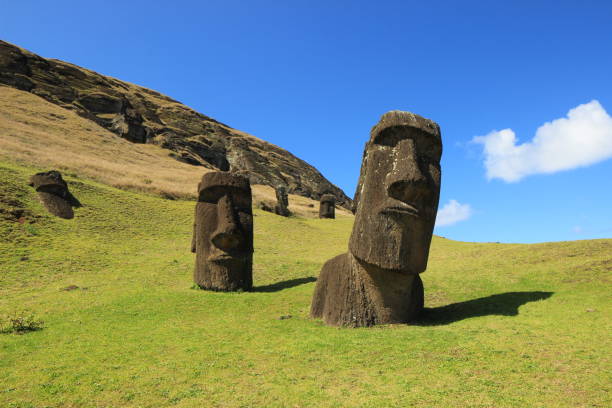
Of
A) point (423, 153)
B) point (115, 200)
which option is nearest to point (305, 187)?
point (115, 200)

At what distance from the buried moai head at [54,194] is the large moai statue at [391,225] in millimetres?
20117

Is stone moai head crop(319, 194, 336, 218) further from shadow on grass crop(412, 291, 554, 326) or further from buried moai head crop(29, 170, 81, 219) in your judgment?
shadow on grass crop(412, 291, 554, 326)

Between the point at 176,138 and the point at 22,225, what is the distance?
66719mm

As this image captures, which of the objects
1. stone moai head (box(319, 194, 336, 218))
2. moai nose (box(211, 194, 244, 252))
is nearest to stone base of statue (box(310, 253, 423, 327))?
moai nose (box(211, 194, 244, 252))

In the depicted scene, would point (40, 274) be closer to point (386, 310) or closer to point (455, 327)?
point (386, 310)

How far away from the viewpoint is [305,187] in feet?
336

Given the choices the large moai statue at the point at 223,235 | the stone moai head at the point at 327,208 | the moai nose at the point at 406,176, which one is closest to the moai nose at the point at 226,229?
the large moai statue at the point at 223,235

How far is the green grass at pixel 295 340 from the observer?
549 cm

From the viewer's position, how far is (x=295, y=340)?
812 centimetres

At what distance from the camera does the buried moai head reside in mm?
23141

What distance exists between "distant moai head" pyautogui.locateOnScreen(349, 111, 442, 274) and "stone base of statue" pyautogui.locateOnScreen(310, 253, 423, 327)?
1.19 feet

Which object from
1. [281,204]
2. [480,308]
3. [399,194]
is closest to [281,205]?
[281,204]

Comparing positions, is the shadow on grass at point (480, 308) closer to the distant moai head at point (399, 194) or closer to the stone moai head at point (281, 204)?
the distant moai head at point (399, 194)

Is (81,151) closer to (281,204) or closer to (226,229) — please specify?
(281,204)
